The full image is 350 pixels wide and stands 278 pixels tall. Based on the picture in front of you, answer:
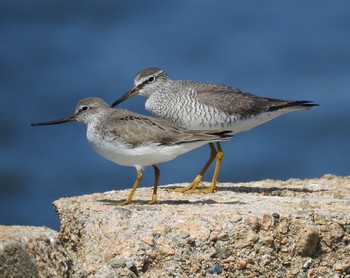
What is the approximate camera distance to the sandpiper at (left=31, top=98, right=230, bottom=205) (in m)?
9.17

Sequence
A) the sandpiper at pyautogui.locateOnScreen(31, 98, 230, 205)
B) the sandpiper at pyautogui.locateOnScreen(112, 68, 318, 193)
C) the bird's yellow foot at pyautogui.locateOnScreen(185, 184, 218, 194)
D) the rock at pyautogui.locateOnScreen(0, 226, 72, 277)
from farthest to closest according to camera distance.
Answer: the sandpiper at pyautogui.locateOnScreen(112, 68, 318, 193) < the bird's yellow foot at pyautogui.locateOnScreen(185, 184, 218, 194) < the sandpiper at pyautogui.locateOnScreen(31, 98, 230, 205) < the rock at pyautogui.locateOnScreen(0, 226, 72, 277)

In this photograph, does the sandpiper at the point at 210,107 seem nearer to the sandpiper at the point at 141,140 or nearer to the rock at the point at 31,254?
the sandpiper at the point at 141,140

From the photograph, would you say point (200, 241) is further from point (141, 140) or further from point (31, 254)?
point (141, 140)

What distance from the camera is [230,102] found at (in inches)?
448

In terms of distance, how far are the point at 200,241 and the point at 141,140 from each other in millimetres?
1614

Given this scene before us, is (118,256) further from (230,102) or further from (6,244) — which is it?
(230,102)

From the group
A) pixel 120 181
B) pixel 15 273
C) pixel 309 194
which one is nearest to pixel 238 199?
pixel 309 194

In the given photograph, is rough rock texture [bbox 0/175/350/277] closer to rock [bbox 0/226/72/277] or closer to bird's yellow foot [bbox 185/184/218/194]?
rock [bbox 0/226/72/277]

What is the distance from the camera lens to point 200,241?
26.1 feet

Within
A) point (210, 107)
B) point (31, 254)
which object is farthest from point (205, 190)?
point (31, 254)

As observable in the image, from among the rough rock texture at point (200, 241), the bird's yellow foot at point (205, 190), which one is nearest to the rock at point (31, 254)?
the rough rock texture at point (200, 241)

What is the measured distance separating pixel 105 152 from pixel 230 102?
8.53 feet

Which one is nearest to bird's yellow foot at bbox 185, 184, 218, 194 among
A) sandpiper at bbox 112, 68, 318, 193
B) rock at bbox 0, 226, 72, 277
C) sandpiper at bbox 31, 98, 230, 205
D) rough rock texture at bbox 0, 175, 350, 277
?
sandpiper at bbox 112, 68, 318, 193

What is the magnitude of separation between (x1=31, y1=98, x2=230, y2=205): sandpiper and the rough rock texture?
55 cm
